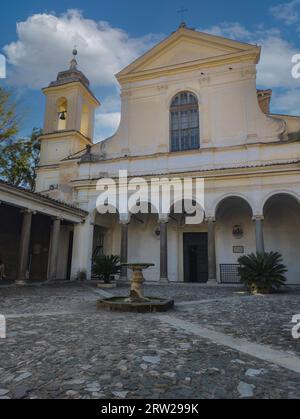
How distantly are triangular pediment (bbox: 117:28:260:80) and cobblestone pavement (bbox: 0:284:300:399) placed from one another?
616 inches

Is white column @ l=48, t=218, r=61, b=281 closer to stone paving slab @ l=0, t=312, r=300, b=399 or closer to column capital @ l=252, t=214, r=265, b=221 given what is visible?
column capital @ l=252, t=214, r=265, b=221

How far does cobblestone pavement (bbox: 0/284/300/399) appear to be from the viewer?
2566 mm

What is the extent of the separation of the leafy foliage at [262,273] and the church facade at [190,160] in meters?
2.96

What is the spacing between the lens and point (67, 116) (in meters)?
20.0

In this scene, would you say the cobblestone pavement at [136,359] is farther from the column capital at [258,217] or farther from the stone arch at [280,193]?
the stone arch at [280,193]

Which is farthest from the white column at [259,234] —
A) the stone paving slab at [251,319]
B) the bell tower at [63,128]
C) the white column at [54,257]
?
the bell tower at [63,128]

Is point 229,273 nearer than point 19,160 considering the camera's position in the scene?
Yes

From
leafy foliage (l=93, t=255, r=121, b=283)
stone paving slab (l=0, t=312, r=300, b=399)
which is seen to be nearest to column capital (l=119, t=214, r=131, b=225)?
leafy foliage (l=93, t=255, r=121, b=283)

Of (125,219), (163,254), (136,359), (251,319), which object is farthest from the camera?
(125,219)

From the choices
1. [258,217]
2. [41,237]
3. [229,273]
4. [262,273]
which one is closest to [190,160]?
[258,217]

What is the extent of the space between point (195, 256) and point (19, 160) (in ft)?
51.4

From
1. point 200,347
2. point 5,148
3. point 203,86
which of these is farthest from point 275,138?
point 5,148

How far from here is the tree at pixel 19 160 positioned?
825 inches

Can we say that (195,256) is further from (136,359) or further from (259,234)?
(136,359)
